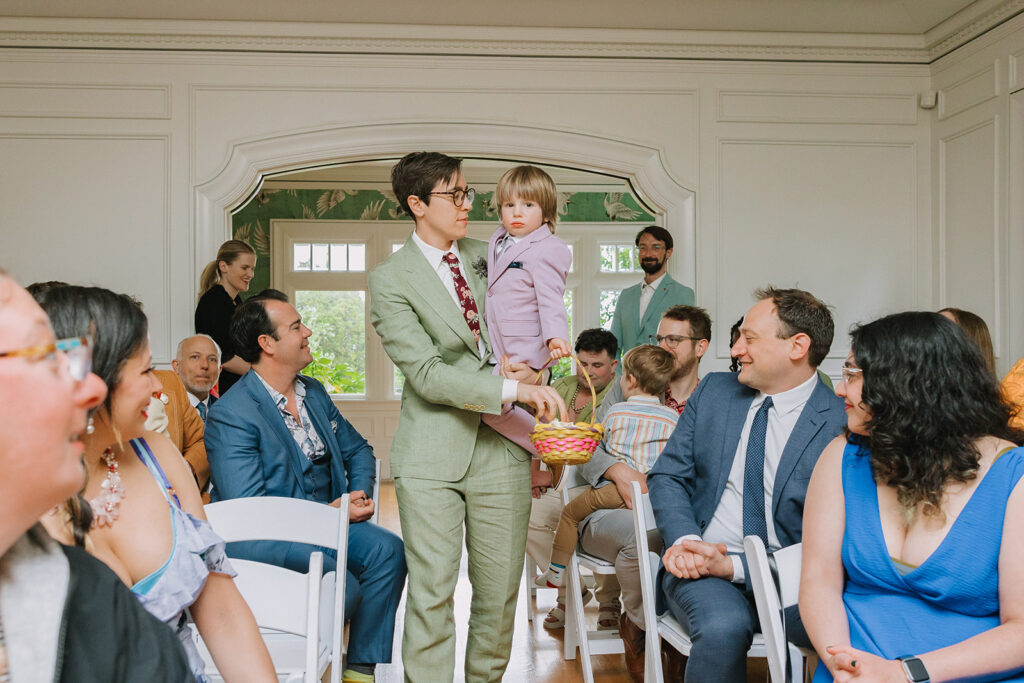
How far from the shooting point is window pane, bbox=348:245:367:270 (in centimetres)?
988

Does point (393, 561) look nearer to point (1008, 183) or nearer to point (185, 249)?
point (185, 249)

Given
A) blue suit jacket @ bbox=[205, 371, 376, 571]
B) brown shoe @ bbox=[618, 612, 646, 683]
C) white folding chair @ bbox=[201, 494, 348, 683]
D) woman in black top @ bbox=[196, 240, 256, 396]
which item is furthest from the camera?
woman in black top @ bbox=[196, 240, 256, 396]

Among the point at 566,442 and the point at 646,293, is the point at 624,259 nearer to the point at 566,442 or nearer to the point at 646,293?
the point at 646,293

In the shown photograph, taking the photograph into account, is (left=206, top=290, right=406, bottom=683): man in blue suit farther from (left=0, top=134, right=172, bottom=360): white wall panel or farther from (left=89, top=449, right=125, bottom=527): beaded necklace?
(left=0, top=134, right=172, bottom=360): white wall panel

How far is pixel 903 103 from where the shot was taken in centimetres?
575

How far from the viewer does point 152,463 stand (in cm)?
140

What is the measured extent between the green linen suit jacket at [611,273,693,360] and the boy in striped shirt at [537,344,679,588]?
1965mm

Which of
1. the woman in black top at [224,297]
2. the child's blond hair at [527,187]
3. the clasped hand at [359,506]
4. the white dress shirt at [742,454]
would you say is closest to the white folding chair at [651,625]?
the white dress shirt at [742,454]

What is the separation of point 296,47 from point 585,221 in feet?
16.2

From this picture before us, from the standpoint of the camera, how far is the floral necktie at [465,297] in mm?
2551

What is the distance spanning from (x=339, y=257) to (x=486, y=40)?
4.75 m

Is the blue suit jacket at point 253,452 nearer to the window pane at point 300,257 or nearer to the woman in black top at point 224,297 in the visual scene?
the woman in black top at point 224,297

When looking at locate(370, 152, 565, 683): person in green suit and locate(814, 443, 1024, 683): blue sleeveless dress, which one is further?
locate(370, 152, 565, 683): person in green suit

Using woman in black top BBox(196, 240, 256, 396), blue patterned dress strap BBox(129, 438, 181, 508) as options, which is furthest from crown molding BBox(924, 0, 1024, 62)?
blue patterned dress strap BBox(129, 438, 181, 508)
